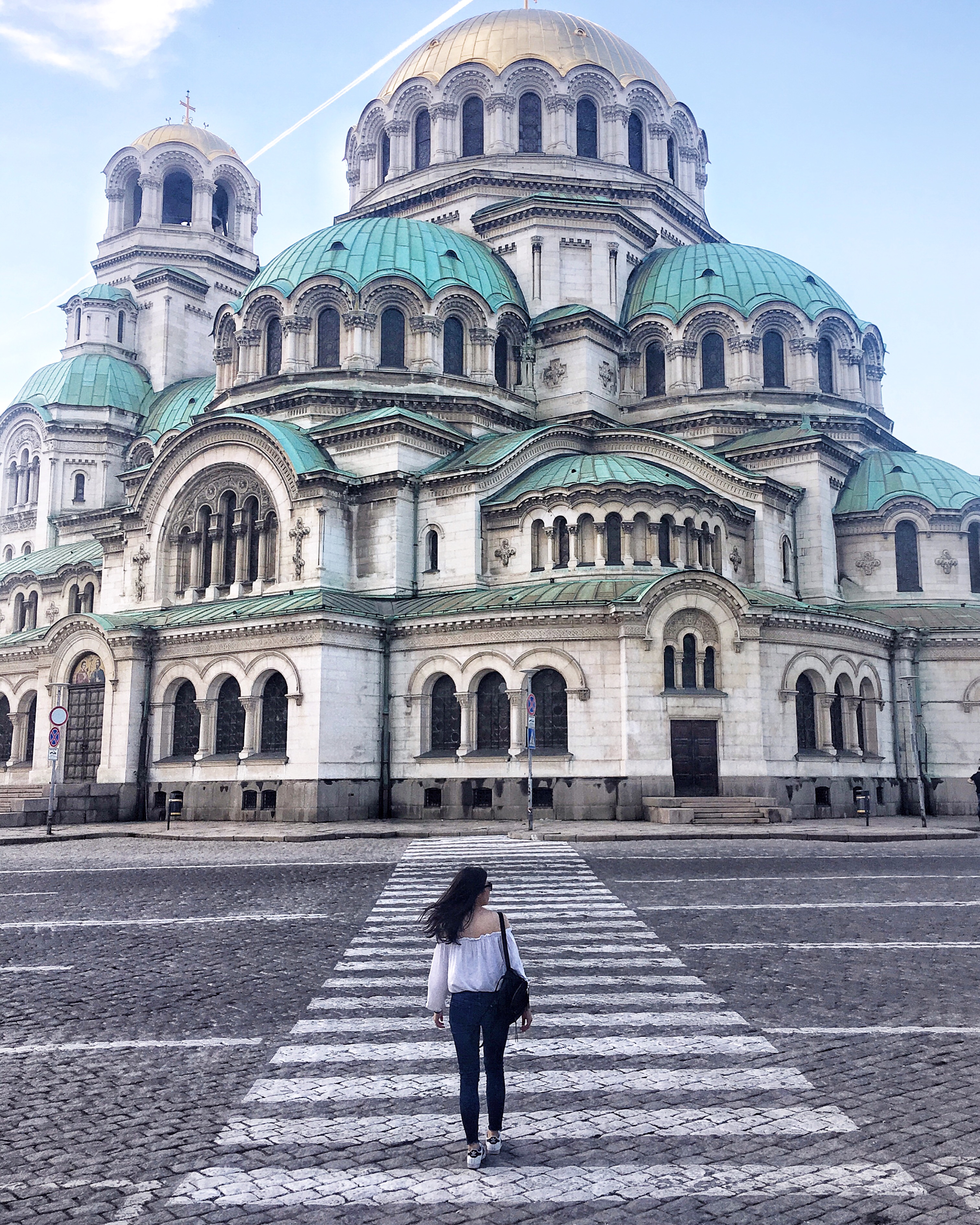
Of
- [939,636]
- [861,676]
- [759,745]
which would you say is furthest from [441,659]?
[939,636]

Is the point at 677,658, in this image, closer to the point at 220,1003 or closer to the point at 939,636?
the point at 939,636

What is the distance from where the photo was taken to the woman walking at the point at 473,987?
248 inches

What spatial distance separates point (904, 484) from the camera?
1700 inches

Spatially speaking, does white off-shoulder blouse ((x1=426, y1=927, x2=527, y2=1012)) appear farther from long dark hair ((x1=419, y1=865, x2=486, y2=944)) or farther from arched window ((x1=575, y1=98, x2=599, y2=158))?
arched window ((x1=575, y1=98, x2=599, y2=158))

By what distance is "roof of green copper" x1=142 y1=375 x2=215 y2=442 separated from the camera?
51656 mm

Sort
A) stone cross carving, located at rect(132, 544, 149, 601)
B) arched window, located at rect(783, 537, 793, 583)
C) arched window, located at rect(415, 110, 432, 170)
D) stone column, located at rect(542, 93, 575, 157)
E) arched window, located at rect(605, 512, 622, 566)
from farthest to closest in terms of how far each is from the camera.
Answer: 1. arched window, located at rect(415, 110, 432, 170)
2. stone column, located at rect(542, 93, 575, 157)
3. stone cross carving, located at rect(132, 544, 149, 601)
4. arched window, located at rect(783, 537, 793, 583)
5. arched window, located at rect(605, 512, 622, 566)

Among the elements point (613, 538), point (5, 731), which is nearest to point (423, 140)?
point (613, 538)

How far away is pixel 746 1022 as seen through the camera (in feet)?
30.4

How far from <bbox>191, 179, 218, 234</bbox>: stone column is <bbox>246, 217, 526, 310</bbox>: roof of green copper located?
14.7 meters

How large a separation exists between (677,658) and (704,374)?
17091mm

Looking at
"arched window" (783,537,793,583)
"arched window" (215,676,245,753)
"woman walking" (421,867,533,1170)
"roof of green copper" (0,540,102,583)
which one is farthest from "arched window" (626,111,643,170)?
"woman walking" (421,867,533,1170)

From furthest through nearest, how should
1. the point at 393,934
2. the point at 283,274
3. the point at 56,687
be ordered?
the point at 283,274 → the point at 56,687 → the point at 393,934

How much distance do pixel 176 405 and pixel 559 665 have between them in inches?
1118

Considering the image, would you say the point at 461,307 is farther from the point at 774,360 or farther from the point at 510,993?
the point at 510,993
